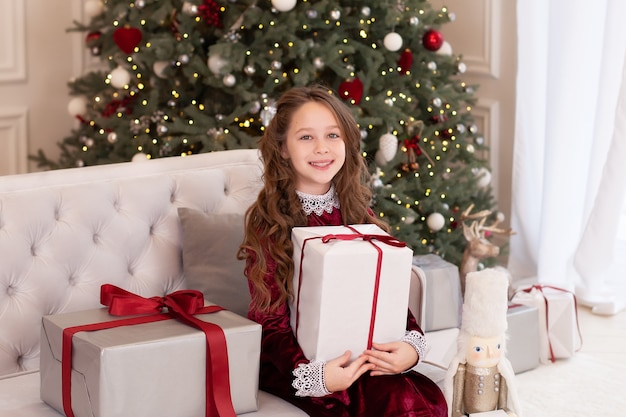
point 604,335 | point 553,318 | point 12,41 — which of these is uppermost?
point 12,41

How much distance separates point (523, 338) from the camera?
3.81m

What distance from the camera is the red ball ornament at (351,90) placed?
4.28 metres

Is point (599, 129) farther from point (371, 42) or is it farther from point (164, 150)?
point (164, 150)

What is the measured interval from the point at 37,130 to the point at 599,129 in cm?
300

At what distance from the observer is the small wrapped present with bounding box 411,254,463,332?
353 cm

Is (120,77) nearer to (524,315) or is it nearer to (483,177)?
(483,177)

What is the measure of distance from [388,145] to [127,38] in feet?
A: 4.33

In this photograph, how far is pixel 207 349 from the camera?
7.23ft

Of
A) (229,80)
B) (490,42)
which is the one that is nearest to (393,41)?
(229,80)

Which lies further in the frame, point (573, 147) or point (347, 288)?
point (573, 147)

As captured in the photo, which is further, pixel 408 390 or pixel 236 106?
pixel 236 106

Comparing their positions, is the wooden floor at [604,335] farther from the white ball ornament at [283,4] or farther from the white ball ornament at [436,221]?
the white ball ornament at [283,4]

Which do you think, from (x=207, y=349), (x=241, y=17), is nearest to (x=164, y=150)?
(x=241, y=17)

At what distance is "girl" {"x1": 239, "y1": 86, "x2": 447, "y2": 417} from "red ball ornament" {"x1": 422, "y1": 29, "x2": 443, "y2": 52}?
198 centimetres
